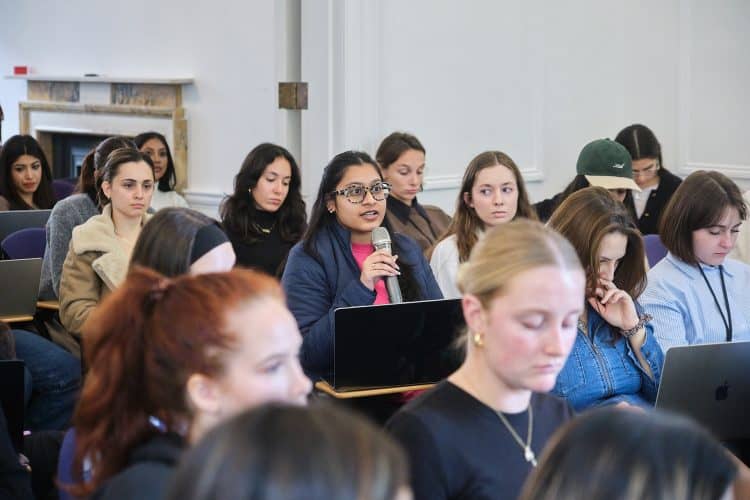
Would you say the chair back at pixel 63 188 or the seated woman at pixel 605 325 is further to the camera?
the chair back at pixel 63 188

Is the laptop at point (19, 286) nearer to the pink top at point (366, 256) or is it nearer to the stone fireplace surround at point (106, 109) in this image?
the pink top at point (366, 256)

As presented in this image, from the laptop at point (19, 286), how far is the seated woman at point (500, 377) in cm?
262

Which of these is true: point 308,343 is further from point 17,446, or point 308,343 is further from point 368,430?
point 368,430

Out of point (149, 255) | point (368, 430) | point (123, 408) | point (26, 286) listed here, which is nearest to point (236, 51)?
point (26, 286)

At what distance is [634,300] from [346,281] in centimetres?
85

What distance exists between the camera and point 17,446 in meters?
2.80

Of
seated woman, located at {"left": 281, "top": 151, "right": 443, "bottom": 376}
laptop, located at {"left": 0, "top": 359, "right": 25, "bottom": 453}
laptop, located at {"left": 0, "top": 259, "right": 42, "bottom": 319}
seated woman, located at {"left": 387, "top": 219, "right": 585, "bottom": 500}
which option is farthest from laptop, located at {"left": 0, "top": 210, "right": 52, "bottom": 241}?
seated woman, located at {"left": 387, "top": 219, "right": 585, "bottom": 500}

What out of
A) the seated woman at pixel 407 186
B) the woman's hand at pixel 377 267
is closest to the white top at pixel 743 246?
the seated woman at pixel 407 186

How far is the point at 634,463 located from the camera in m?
1.04

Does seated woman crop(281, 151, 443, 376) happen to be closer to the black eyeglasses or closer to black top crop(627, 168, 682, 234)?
the black eyeglasses

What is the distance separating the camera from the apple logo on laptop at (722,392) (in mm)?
2836

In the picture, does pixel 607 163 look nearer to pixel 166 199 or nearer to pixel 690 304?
pixel 690 304

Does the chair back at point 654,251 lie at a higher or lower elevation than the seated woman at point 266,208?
lower

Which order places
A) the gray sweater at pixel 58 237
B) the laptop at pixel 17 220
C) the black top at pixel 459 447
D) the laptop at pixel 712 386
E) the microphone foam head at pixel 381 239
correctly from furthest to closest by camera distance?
the laptop at pixel 17 220, the gray sweater at pixel 58 237, the microphone foam head at pixel 381 239, the laptop at pixel 712 386, the black top at pixel 459 447
